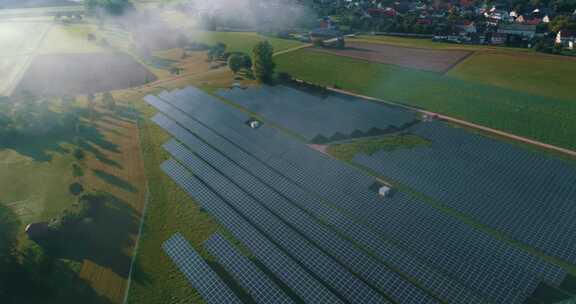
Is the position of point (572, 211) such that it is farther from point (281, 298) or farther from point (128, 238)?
point (128, 238)

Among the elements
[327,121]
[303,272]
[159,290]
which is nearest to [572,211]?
[303,272]

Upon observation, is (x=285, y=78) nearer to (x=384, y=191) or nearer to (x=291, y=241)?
(x=384, y=191)

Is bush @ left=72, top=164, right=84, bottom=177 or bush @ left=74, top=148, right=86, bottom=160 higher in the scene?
bush @ left=74, top=148, right=86, bottom=160

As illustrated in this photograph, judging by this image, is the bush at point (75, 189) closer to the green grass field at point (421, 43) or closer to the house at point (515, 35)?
the green grass field at point (421, 43)

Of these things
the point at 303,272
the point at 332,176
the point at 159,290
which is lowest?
the point at 159,290

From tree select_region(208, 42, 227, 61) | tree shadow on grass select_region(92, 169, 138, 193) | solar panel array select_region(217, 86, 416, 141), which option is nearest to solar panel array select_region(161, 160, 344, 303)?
tree shadow on grass select_region(92, 169, 138, 193)

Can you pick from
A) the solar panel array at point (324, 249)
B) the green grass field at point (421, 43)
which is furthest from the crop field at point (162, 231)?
the green grass field at point (421, 43)

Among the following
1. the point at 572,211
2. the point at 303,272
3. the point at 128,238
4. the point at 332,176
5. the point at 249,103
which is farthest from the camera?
the point at 249,103

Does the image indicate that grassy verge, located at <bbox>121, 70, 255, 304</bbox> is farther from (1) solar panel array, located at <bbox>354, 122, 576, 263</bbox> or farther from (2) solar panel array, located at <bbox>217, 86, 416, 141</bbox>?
(1) solar panel array, located at <bbox>354, 122, 576, 263</bbox>
